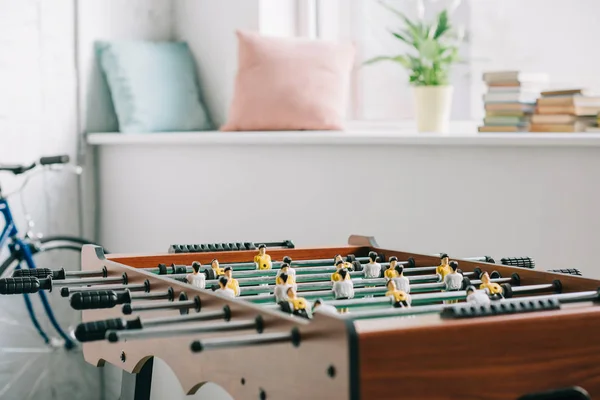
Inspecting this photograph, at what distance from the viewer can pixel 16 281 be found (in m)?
1.79

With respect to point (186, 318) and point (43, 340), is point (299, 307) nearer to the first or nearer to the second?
point (186, 318)

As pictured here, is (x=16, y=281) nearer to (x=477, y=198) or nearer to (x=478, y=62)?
(x=477, y=198)

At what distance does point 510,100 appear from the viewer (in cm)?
297

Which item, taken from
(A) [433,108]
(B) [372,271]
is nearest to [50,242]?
(A) [433,108]

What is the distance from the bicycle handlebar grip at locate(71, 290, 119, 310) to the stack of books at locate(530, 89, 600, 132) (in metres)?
1.67

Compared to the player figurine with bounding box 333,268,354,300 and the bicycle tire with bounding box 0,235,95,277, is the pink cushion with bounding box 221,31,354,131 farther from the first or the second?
the player figurine with bounding box 333,268,354,300

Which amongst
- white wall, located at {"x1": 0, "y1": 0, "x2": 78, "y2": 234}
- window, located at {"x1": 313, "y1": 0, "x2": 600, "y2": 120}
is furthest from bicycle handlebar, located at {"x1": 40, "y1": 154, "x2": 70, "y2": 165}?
window, located at {"x1": 313, "y1": 0, "x2": 600, "y2": 120}

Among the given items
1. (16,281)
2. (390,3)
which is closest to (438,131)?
(390,3)

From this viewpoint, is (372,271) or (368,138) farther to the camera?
(368,138)

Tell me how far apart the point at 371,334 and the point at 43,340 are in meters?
2.94

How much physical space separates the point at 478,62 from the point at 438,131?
1.30 feet

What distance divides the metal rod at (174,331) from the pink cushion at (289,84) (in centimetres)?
220

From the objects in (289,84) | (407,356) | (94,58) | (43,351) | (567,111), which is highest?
(94,58)

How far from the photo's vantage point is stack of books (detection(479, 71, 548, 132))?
294cm
